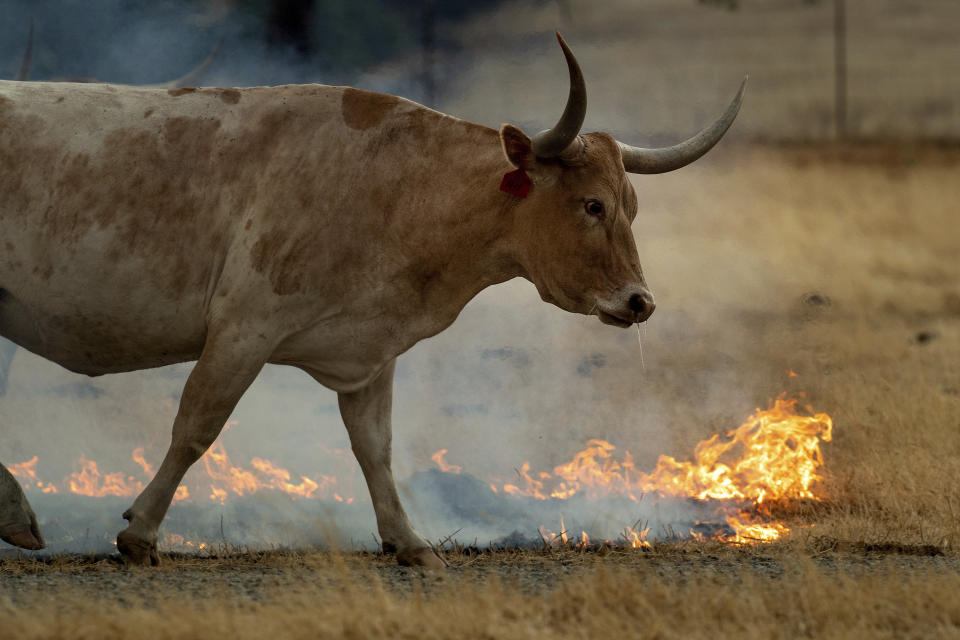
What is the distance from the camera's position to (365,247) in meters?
8.00

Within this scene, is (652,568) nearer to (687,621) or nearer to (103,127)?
(687,621)

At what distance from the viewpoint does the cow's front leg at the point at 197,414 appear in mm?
7785

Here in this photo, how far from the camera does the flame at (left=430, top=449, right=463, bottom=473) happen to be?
1100 centimetres

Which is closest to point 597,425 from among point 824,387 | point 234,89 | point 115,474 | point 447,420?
point 447,420

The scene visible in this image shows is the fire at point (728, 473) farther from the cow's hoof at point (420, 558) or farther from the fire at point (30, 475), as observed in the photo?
the fire at point (30, 475)

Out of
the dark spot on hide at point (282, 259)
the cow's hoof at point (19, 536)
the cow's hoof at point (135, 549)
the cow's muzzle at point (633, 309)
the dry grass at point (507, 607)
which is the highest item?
the dark spot on hide at point (282, 259)

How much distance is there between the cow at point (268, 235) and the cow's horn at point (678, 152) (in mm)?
19

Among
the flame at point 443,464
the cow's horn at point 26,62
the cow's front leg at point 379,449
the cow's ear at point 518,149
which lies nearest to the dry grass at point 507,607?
the cow's front leg at point 379,449

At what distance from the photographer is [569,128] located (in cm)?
761

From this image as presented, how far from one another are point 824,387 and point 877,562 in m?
5.16

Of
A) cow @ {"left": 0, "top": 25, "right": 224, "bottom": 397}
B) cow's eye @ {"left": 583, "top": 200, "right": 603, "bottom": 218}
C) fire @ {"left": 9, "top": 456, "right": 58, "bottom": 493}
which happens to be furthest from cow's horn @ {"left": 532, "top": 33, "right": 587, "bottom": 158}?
cow @ {"left": 0, "top": 25, "right": 224, "bottom": 397}

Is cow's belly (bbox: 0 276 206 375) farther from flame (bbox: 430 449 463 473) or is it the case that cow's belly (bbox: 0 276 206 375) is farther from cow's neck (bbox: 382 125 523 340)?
flame (bbox: 430 449 463 473)

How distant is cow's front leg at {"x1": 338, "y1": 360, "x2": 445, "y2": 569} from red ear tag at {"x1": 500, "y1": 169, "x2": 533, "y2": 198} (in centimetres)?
147

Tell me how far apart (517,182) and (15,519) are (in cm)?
343
